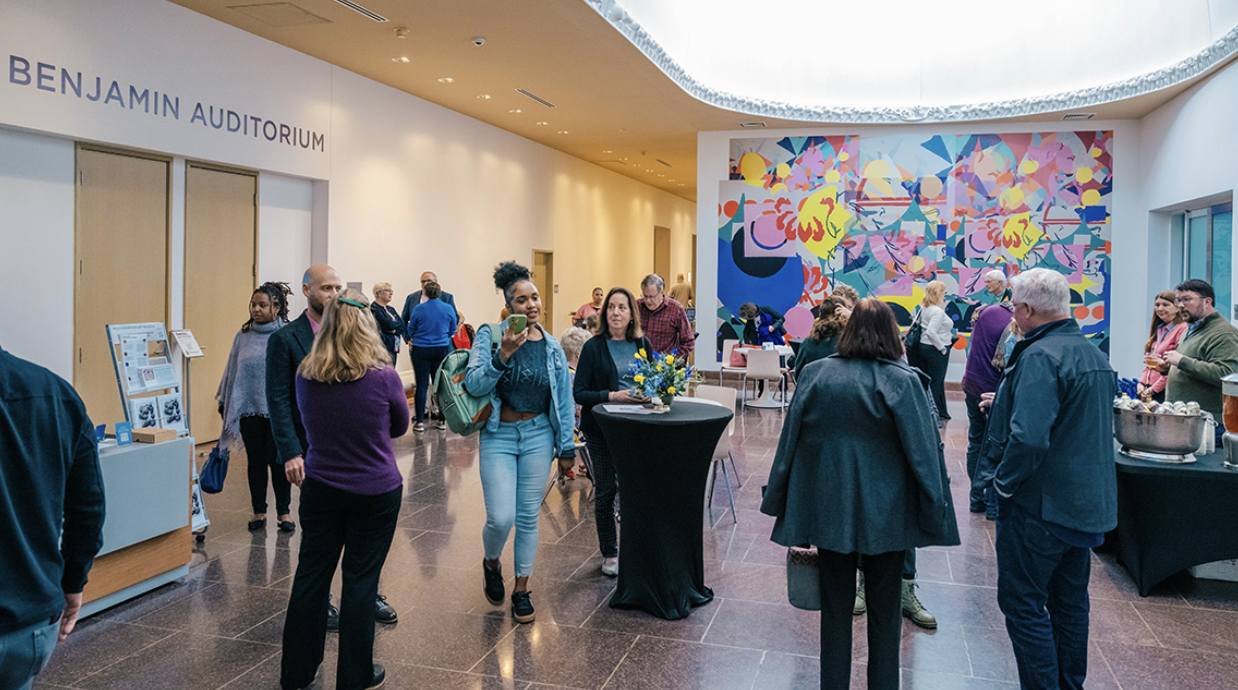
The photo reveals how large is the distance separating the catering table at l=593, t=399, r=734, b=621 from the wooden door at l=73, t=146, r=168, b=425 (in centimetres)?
530

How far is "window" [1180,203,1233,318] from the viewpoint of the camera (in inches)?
390

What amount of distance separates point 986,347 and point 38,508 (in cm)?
561

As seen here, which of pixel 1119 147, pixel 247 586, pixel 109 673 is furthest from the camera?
pixel 1119 147

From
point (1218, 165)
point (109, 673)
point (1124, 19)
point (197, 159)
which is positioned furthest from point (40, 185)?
point (1124, 19)

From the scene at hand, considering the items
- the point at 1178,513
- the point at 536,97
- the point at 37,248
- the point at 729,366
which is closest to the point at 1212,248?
the point at 729,366

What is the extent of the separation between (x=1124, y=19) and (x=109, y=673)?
12525 millimetres

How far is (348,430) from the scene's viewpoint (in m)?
3.09

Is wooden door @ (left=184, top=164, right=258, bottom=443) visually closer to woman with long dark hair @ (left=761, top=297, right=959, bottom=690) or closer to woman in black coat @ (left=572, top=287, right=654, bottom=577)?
woman in black coat @ (left=572, top=287, right=654, bottom=577)

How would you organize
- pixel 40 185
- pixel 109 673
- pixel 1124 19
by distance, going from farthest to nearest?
pixel 1124 19
pixel 40 185
pixel 109 673

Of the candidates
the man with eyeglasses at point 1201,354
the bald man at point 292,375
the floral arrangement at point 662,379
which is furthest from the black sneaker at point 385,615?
the man with eyeglasses at point 1201,354

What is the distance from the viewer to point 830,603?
3.00 m

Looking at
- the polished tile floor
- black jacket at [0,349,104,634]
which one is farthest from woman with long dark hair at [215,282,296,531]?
black jacket at [0,349,104,634]

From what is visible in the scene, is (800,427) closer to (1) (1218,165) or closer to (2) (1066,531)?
(2) (1066,531)

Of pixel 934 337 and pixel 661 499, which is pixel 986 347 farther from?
pixel 661 499
